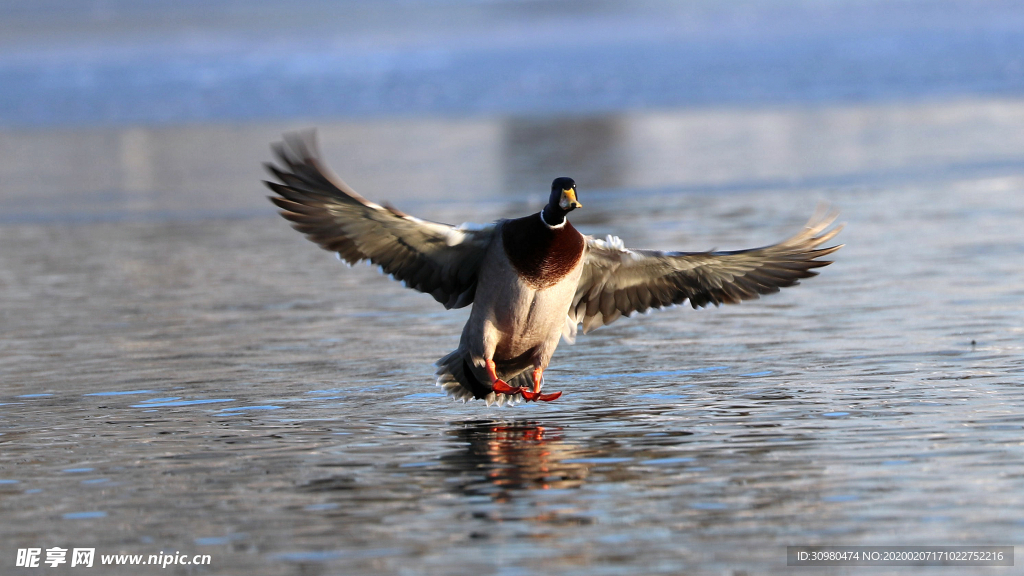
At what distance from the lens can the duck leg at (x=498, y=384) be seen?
7.81m

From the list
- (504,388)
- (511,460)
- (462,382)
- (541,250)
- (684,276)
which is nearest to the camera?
(511,460)

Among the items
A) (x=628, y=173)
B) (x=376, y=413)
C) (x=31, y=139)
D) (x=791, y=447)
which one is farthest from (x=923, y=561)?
(x=31, y=139)

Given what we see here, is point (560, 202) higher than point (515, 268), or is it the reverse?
point (560, 202)

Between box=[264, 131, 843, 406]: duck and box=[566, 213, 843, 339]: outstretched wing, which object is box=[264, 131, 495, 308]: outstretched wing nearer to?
box=[264, 131, 843, 406]: duck

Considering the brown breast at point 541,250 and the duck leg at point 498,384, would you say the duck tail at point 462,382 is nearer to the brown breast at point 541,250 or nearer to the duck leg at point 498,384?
the duck leg at point 498,384

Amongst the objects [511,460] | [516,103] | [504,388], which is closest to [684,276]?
[504,388]

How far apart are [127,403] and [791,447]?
374 centimetres

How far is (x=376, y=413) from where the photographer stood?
7.65 metres

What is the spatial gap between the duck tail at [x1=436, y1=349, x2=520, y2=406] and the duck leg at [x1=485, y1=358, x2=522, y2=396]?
121 millimetres

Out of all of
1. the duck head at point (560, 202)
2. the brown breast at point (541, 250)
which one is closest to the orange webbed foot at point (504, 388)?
the brown breast at point (541, 250)

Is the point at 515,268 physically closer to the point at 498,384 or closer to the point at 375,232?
the point at 498,384

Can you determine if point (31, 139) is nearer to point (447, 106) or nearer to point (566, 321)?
point (447, 106)

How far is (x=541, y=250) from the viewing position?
7.57 meters

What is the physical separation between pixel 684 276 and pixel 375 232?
1906 millimetres
